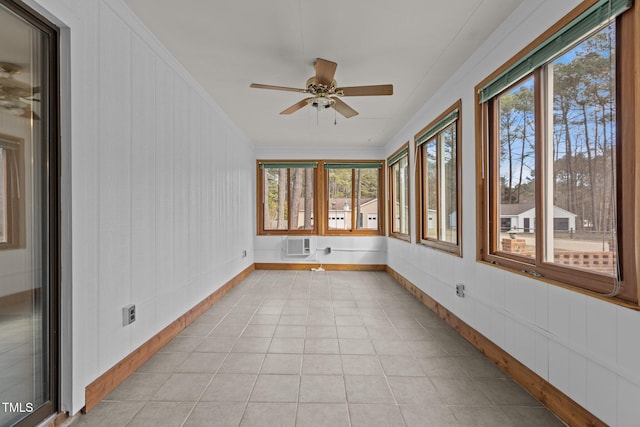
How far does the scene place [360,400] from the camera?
6.86 ft

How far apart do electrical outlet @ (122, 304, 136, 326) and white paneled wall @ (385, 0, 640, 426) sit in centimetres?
271

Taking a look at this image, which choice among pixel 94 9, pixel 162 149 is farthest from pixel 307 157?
pixel 94 9

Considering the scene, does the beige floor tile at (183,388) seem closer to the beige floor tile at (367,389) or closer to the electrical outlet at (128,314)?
the electrical outlet at (128,314)

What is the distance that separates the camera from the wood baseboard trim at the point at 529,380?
1.79 m

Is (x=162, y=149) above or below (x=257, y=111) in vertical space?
below

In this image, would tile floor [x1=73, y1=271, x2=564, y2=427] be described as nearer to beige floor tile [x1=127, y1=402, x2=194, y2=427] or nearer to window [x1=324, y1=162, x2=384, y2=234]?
beige floor tile [x1=127, y1=402, x2=194, y2=427]

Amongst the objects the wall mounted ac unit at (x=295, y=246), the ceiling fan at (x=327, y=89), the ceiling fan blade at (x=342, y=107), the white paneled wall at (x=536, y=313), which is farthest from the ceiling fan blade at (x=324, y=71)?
the wall mounted ac unit at (x=295, y=246)

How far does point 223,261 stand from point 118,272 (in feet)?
8.44

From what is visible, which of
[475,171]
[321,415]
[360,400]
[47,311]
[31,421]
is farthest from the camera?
[475,171]

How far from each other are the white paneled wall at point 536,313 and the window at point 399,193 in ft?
5.68

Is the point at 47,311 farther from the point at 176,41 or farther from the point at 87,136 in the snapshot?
the point at 176,41

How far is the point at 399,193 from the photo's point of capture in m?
6.29

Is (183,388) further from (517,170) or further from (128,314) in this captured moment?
(517,170)

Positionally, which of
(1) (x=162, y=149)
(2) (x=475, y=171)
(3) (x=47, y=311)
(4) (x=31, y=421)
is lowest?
(4) (x=31, y=421)
